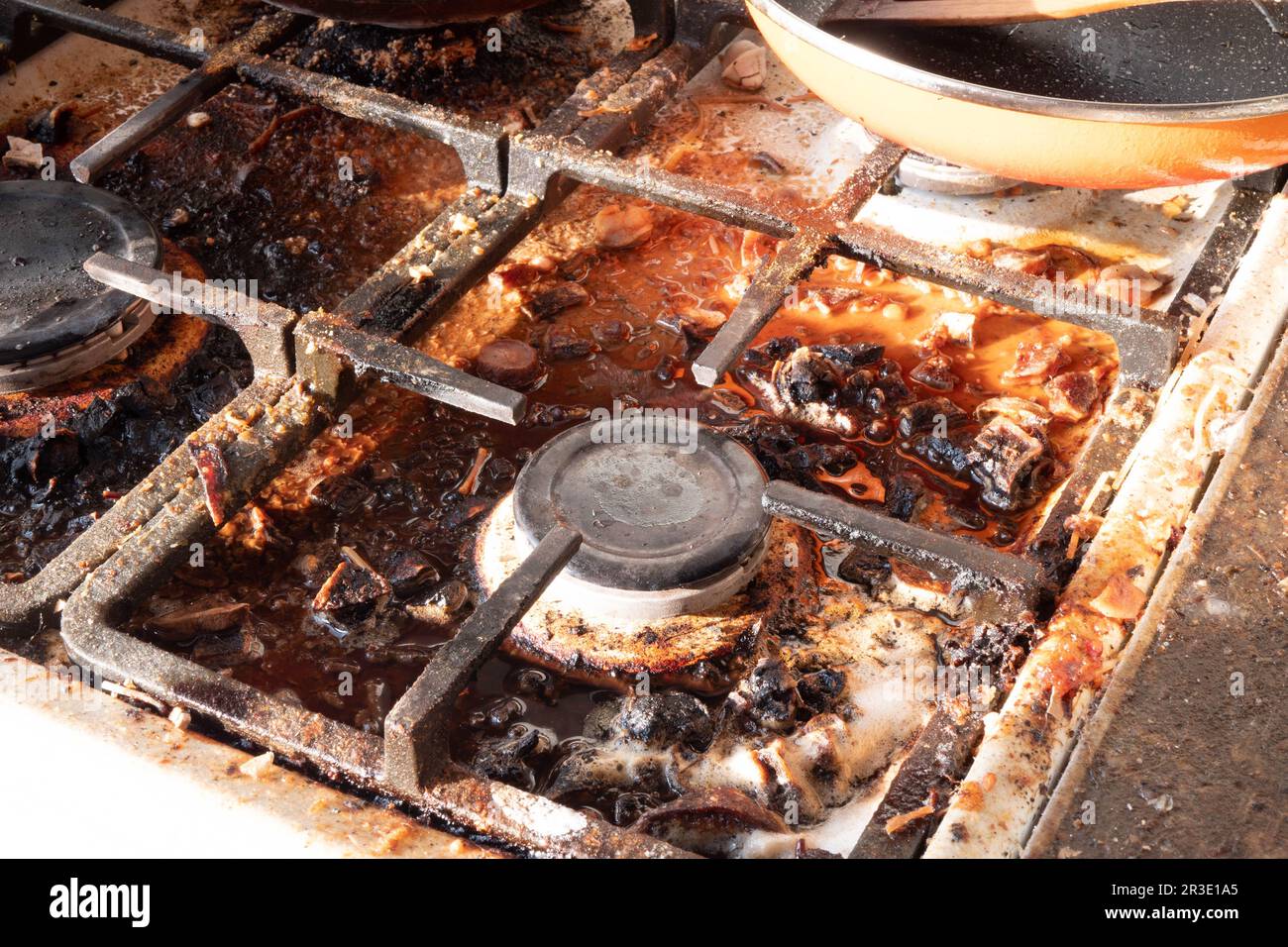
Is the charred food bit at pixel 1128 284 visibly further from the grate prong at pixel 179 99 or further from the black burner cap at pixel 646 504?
the grate prong at pixel 179 99

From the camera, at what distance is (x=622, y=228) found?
6.34 ft

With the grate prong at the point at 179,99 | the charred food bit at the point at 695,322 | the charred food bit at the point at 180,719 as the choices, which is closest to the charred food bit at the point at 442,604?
the charred food bit at the point at 180,719

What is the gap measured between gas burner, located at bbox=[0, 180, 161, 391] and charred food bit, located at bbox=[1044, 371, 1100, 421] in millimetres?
1167

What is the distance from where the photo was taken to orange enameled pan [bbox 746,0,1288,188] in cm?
141

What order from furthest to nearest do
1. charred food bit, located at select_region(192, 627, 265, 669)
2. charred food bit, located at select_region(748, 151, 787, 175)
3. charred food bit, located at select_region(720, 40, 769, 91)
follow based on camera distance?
1. charred food bit, located at select_region(720, 40, 769, 91)
2. charred food bit, located at select_region(748, 151, 787, 175)
3. charred food bit, located at select_region(192, 627, 265, 669)

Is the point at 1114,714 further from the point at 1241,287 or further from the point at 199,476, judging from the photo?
the point at 199,476

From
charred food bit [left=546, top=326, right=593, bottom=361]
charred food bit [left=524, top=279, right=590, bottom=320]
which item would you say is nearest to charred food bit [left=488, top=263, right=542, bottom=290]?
charred food bit [left=524, top=279, right=590, bottom=320]

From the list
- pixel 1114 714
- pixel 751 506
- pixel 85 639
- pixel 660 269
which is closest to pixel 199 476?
pixel 85 639

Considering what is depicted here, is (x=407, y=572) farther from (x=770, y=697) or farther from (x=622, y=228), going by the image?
(x=622, y=228)

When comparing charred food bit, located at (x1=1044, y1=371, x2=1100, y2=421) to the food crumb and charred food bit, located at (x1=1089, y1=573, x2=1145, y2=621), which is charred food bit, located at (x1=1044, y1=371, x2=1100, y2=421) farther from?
the food crumb

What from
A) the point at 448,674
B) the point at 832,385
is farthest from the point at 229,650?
the point at 832,385

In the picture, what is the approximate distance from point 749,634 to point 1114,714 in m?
0.38

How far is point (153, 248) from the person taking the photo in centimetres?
171

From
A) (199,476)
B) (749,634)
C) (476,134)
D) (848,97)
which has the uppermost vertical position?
(848,97)
